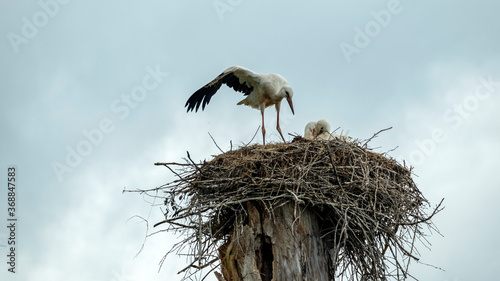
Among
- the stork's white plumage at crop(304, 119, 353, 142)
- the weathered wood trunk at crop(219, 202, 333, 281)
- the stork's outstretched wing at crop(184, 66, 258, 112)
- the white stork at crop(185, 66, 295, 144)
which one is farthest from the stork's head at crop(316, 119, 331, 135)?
the weathered wood trunk at crop(219, 202, 333, 281)

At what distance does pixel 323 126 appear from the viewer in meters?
7.75

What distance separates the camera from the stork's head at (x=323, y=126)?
7707 millimetres

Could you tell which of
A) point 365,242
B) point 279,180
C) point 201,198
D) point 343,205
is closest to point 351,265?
point 365,242

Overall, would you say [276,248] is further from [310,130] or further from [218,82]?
[218,82]

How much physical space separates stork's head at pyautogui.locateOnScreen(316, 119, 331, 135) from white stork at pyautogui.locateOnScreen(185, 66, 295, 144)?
0.41m

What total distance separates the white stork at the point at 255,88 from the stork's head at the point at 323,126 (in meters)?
0.41

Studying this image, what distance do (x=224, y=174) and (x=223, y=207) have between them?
336 millimetres

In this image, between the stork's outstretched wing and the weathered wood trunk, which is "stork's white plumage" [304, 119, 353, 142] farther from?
the weathered wood trunk

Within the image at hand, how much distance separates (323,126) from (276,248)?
9.29 feet

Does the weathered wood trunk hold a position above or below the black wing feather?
below

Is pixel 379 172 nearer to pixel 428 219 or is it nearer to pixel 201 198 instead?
pixel 428 219

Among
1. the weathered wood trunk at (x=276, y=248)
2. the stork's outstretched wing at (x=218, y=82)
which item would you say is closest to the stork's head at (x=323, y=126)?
the stork's outstretched wing at (x=218, y=82)

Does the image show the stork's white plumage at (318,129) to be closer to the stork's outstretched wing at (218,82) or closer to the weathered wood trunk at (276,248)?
the stork's outstretched wing at (218,82)

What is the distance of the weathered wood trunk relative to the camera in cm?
523
